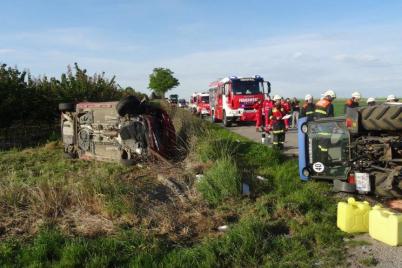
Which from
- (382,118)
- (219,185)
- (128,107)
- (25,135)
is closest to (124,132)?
(128,107)

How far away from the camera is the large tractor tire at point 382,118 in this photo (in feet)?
22.2

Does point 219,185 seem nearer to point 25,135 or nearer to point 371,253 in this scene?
point 371,253

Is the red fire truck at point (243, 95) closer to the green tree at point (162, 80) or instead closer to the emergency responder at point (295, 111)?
the emergency responder at point (295, 111)

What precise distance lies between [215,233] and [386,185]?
99.5 inches

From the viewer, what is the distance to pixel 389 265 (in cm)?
495

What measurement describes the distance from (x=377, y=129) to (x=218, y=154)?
427 centimetres

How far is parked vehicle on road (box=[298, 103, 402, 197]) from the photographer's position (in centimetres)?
673

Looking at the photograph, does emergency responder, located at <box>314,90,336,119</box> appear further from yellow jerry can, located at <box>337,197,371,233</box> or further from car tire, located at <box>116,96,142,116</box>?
yellow jerry can, located at <box>337,197,371,233</box>

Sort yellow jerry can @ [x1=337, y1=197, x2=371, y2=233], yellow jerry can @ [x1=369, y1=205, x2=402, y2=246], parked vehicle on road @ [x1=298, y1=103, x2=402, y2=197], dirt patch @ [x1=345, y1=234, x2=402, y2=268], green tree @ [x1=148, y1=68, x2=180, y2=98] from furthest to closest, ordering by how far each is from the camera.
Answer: green tree @ [x1=148, y1=68, x2=180, y2=98], parked vehicle on road @ [x1=298, y1=103, x2=402, y2=197], yellow jerry can @ [x1=337, y1=197, x2=371, y2=233], yellow jerry can @ [x1=369, y1=205, x2=402, y2=246], dirt patch @ [x1=345, y1=234, x2=402, y2=268]

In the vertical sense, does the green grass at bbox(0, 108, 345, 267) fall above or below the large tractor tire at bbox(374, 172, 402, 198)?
below

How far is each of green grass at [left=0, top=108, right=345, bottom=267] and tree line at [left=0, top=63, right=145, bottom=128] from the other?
38.8ft

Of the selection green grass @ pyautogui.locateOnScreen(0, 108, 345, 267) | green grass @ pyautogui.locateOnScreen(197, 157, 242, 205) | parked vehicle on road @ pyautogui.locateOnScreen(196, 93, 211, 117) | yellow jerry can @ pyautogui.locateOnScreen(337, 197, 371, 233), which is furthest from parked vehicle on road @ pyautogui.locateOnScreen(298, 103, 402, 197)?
parked vehicle on road @ pyautogui.locateOnScreen(196, 93, 211, 117)

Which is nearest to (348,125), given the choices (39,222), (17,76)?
(39,222)

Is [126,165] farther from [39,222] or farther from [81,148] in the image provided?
[39,222]
